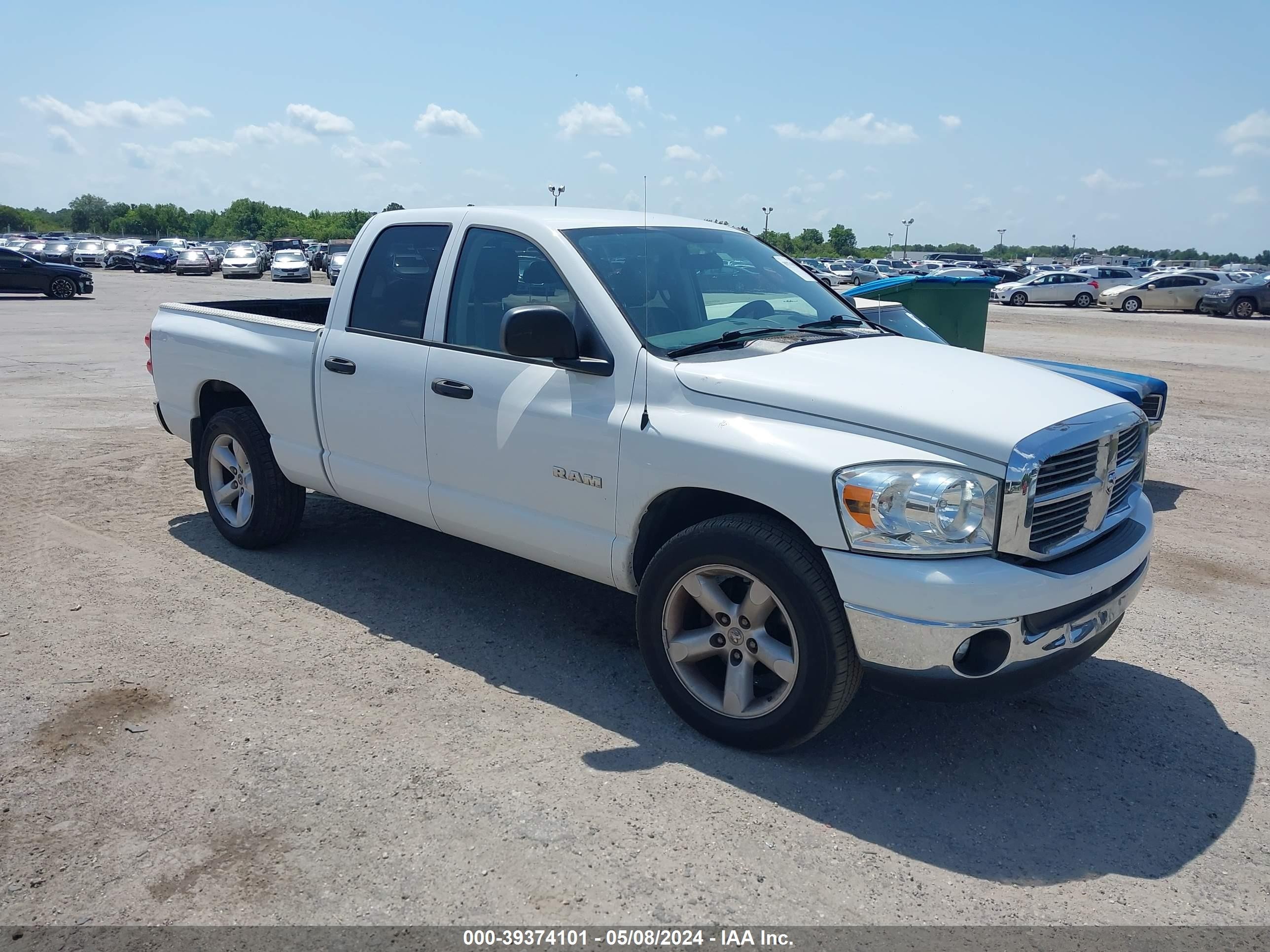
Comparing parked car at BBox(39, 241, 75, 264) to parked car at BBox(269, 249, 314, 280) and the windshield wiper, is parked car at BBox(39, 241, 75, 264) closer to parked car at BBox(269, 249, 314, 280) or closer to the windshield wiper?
parked car at BBox(269, 249, 314, 280)

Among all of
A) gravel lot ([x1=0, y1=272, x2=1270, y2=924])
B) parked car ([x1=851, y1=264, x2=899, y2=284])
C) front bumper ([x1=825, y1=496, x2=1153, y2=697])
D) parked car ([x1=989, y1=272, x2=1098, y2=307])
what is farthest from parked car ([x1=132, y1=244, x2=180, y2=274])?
front bumper ([x1=825, y1=496, x2=1153, y2=697])

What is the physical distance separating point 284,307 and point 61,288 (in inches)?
1047

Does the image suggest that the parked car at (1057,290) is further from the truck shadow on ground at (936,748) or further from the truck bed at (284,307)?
the truck shadow on ground at (936,748)

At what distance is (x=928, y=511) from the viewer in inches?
130

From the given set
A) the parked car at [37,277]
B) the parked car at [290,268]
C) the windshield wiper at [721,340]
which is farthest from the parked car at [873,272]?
the windshield wiper at [721,340]

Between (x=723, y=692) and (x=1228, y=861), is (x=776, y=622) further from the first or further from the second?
(x=1228, y=861)

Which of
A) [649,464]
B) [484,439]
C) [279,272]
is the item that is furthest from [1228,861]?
[279,272]

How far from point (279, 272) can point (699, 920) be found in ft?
136

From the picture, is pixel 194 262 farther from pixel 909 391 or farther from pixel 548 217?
pixel 909 391

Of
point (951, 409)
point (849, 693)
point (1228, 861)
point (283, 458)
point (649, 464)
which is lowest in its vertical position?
point (1228, 861)

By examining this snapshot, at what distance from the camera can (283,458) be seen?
5.59m

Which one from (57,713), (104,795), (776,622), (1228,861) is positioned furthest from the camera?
(57,713)

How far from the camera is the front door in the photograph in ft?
13.5

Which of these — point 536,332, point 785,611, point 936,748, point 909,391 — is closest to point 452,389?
point 536,332
